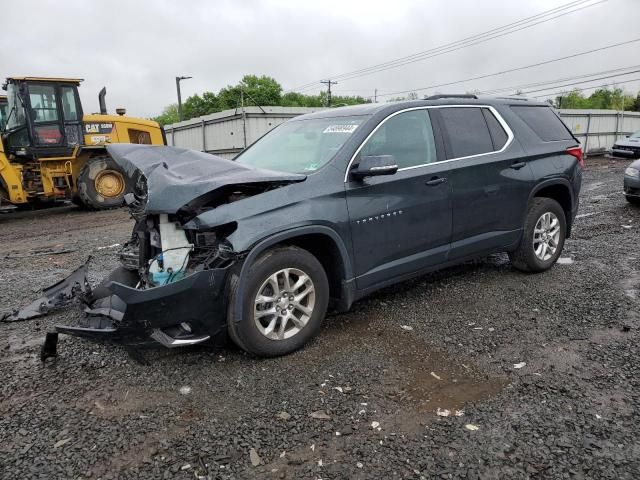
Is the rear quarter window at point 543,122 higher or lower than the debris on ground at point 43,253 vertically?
higher

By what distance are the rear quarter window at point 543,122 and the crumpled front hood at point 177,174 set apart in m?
2.99

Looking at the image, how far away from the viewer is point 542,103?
5637 mm

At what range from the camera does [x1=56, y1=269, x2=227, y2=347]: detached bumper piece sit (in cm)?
302

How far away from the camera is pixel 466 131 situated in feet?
15.3

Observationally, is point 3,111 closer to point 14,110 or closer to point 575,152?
point 14,110

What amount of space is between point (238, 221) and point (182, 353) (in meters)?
1.14

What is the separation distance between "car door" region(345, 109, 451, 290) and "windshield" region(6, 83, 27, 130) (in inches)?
406

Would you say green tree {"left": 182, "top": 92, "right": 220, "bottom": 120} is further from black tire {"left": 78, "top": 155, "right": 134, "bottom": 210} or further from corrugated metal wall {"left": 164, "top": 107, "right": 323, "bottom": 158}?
black tire {"left": 78, "top": 155, "right": 134, "bottom": 210}

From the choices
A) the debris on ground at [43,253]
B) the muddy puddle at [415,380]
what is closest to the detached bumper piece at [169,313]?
the muddy puddle at [415,380]

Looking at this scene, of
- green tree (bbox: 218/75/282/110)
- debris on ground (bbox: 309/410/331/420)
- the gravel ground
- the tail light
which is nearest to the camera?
the gravel ground

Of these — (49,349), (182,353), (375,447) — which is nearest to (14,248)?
(49,349)

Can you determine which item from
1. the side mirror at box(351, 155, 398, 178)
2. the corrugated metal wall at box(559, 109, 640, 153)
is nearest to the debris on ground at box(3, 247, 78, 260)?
the side mirror at box(351, 155, 398, 178)

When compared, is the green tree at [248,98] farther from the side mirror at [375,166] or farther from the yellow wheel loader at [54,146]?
the side mirror at [375,166]

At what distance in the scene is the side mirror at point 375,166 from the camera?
3.65 metres
